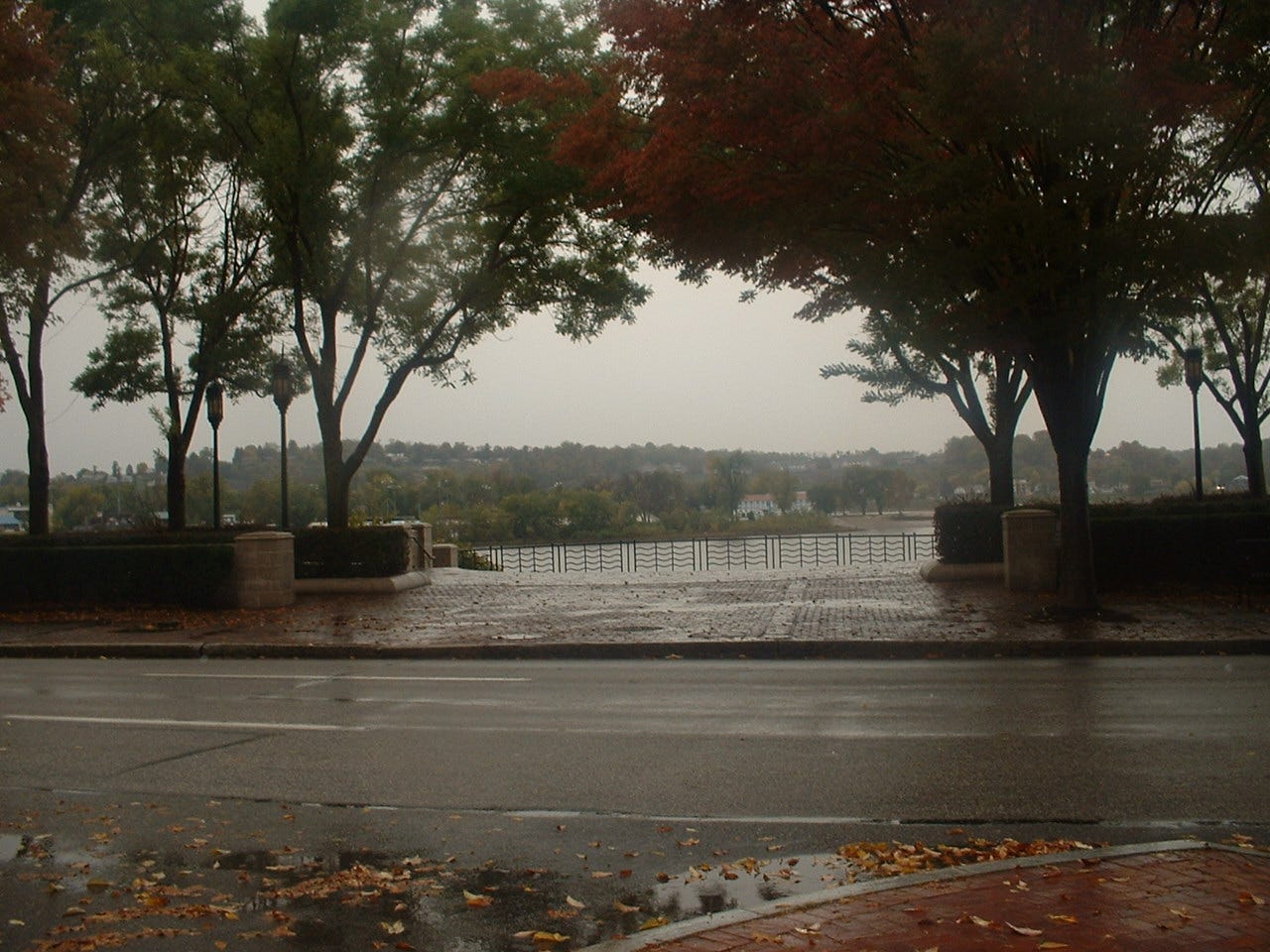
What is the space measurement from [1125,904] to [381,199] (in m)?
23.1

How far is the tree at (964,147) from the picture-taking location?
14.4 meters

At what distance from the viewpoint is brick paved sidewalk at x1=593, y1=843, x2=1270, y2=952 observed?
15.5 ft

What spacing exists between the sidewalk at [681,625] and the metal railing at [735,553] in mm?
9903

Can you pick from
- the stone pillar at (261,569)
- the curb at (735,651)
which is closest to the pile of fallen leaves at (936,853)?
the curb at (735,651)

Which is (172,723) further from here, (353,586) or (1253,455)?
(1253,455)

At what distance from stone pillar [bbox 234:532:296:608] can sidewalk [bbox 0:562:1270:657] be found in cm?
60

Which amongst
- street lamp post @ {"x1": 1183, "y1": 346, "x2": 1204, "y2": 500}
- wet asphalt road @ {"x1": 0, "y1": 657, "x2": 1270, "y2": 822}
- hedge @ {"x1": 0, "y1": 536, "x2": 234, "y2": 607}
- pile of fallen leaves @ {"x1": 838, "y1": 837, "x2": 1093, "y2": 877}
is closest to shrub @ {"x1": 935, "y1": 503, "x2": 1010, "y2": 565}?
street lamp post @ {"x1": 1183, "y1": 346, "x2": 1204, "y2": 500}

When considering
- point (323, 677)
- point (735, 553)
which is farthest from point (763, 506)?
point (323, 677)

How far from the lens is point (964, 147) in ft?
50.6

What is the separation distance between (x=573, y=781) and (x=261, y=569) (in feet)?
50.4

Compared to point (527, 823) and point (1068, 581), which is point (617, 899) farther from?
point (1068, 581)

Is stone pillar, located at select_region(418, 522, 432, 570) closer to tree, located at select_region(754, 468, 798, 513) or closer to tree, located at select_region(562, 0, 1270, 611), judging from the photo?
tree, located at select_region(562, 0, 1270, 611)

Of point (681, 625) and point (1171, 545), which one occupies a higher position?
point (1171, 545)

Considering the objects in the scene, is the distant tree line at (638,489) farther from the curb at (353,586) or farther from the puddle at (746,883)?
the puddle at (746,883)
